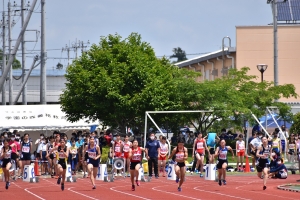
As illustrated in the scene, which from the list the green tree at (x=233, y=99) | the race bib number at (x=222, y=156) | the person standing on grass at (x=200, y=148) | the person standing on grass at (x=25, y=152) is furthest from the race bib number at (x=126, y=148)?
the green tree at (x=233, y=99)

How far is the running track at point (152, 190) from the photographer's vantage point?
73.4 feet

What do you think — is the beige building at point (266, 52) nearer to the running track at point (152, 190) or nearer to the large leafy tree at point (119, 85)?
the large leafy tree at point (119, 85)

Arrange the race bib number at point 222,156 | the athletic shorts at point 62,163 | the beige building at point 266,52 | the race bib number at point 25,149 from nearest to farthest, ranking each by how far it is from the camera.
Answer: the athletic shorts at point 62,163 → the race bib number at point 222,156 → the race bib number at point 25,149 → the beige building at point 266,52

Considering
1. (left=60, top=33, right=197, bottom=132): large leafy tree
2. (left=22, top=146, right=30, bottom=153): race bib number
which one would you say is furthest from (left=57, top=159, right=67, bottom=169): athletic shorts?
(left=60, top=33, right=197, bottom=132): large leafy tree

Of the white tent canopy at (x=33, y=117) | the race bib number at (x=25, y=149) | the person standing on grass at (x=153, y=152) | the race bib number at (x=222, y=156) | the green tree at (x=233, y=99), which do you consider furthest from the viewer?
the white tent canopy at (x=33, y=117)

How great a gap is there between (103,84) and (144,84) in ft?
7.84

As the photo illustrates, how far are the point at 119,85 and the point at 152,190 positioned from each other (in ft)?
55.1

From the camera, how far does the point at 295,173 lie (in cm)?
3406

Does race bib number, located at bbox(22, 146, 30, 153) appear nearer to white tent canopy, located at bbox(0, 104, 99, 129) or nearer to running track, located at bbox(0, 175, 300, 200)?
running track, located at bbox(0, 175, 300, 200)

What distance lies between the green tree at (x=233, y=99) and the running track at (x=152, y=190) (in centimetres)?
1026

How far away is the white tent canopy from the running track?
14.8 metres

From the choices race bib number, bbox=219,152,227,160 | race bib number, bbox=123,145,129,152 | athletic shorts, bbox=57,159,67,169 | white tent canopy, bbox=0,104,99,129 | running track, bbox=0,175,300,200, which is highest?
white tent canopy, bbox=0,104,99,129

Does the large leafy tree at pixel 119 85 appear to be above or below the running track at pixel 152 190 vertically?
above

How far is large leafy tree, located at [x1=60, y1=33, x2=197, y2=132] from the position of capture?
4094cm
